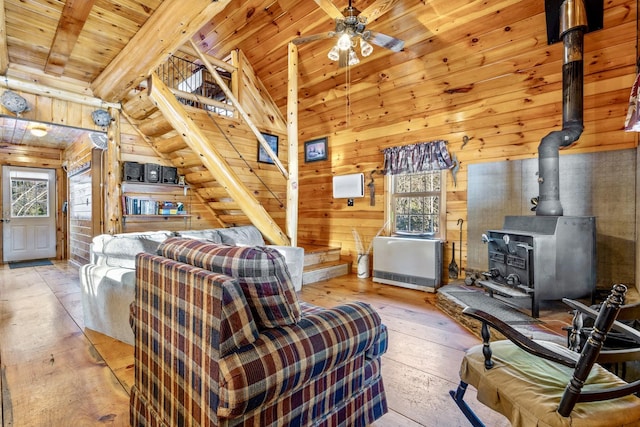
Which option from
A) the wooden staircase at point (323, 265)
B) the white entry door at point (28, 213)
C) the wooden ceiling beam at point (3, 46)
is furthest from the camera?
the white entry door at point (28, 213)

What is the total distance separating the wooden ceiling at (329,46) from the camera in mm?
2578

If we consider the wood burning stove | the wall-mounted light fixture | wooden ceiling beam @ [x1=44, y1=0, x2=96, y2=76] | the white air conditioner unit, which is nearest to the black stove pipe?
the wood burning stove

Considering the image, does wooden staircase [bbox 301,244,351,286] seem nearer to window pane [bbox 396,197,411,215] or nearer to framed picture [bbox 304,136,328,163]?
window pane [bbox 396,197,411,215]

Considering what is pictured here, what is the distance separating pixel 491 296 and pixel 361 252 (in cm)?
208

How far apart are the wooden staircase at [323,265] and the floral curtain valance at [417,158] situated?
1623 millimetres

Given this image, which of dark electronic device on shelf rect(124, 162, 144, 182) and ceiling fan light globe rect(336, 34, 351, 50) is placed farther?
dark electronic device on shelf rect(124, 162, 144, 182)

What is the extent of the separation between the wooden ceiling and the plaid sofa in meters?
2.00

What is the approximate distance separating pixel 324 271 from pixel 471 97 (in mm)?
3075

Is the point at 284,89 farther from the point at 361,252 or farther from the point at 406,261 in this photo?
the point at 406,261

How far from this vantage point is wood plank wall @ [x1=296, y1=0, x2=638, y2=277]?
2889mm

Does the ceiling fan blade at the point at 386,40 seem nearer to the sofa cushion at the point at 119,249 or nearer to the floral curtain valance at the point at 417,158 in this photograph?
the floral curtain valance at the point at 417,158

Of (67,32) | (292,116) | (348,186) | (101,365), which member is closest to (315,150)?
(348,186)

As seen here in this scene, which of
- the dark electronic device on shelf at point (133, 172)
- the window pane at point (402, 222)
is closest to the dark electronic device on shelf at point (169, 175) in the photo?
the dark electronic device on shelf at point (133, 172)

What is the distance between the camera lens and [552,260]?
2.51 meters
